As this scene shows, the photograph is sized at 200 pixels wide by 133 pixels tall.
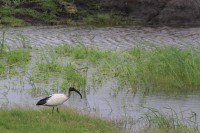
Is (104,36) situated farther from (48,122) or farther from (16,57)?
(48,122)

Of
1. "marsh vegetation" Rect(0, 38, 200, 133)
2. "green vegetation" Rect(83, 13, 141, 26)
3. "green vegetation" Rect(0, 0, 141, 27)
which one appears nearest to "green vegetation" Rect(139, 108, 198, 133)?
"marsh vegetation" Rect(0, 38, 200, 133)

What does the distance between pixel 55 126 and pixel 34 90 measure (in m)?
6.63

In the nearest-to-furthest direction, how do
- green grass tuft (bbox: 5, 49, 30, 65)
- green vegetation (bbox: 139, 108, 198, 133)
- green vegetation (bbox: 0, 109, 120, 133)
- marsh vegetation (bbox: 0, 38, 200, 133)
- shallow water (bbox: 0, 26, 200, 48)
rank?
1. green vegetation (bbox: 0, 109, 120, 133)
2. green vegetation (bbox: 139, 108, 198, 133)
3. marsh vegetation (bbox: 0, 38, 200, 133)
4. green grass tuft (bbox: 5, 49, 30, 65)
5. shallow water (bbox: 0, 26, 200, 48)

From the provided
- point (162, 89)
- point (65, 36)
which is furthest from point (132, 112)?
point (65, 36)

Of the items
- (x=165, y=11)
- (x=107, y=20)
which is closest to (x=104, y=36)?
(x=107, y=20)

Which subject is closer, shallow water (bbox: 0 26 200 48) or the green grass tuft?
the green grass tuft

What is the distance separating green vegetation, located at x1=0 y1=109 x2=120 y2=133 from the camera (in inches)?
417

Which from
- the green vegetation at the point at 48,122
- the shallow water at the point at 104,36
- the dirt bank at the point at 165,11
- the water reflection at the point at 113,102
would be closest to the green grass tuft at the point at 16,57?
the water reflection at the point at 113,102

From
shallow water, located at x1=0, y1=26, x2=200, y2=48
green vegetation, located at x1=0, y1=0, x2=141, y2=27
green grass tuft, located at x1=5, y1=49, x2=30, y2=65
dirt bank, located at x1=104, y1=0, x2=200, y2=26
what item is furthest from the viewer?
dirt bank, located at x1=104, y1=0, x2=200, y2=26

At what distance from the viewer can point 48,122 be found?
11.1m

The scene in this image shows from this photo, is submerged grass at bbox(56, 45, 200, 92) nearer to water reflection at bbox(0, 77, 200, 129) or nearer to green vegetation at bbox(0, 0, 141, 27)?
water reflection at bbox(0, 77, 200, 129)

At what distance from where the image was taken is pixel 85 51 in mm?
23500

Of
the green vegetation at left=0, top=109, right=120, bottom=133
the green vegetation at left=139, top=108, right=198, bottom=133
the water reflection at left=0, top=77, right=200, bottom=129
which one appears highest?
the green vegetation at left=0, top=109, right=120, bottom=133

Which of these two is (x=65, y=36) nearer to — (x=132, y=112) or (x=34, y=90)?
(x=34, y=90)
